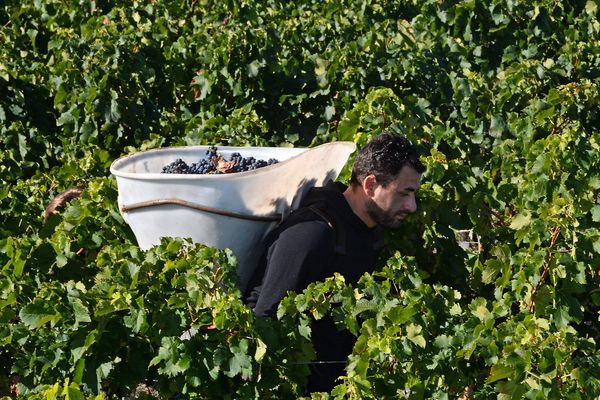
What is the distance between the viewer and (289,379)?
10.7ft

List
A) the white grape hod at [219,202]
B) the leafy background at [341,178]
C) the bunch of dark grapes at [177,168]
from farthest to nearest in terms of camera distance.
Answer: the bunch of dark grapes at [177,168], the white grape hod at [219,202], the leafy background at [341,178]

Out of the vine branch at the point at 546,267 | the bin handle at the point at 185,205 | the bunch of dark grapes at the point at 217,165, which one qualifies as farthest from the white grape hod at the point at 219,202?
the vine branch at the point at 546,267

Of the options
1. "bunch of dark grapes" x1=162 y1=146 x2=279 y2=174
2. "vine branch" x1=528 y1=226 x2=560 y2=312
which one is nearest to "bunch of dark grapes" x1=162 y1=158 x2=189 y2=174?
"bunch of dark grapes" x1=162 y1=146 x2=279 y2=174

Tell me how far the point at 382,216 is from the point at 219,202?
1.87 feet

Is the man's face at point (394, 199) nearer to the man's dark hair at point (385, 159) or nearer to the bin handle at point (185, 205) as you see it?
the man's dark hair at point (385, 159)

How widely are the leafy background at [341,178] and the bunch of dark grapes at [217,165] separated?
29 centimetres

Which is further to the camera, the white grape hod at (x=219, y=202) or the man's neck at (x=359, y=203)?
the man's neck at (x=359, y=203)

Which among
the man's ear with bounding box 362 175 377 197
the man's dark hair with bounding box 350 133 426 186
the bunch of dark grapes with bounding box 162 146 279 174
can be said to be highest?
the bunch of dark grapes with bounding box 162 146 279 174

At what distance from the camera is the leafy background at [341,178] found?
10.4ft

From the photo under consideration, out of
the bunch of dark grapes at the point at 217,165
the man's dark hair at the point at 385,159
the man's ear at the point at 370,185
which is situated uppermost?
the bunch of dark grapes at the point at 217,165

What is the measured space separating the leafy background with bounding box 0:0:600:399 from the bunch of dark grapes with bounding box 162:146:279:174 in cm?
29

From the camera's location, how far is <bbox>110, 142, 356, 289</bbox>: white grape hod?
138 inches

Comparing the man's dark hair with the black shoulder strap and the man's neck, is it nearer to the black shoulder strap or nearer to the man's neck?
the man's neck

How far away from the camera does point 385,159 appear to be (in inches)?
148
